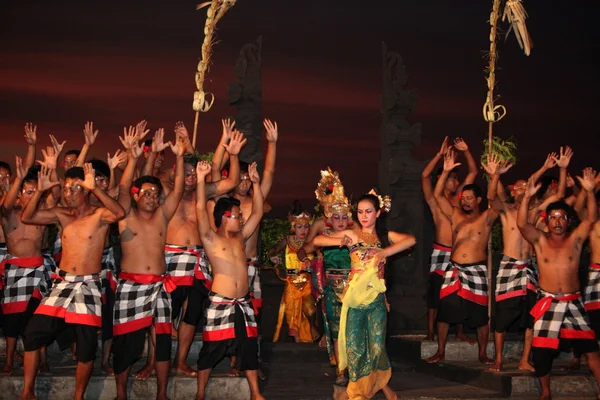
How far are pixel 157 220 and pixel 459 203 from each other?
342 centimetres

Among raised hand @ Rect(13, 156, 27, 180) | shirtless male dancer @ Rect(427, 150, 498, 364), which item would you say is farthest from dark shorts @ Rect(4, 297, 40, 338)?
shirtless male dancer @ Rect(427, 150, 498, 364)

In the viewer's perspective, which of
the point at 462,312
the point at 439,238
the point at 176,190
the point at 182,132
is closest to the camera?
the point at 176,190

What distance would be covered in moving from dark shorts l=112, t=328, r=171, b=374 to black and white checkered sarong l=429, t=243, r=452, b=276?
3.51 meters

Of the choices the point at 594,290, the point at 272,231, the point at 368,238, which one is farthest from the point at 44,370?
the point at 272,231

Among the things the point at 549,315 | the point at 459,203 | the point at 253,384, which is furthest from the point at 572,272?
the point at 253,384

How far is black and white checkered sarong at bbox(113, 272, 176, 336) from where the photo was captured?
27.8ft

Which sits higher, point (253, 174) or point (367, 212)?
point (253, 174)

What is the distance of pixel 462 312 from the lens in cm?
1022

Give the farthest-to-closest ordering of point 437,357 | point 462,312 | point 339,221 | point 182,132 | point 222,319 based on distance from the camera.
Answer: point 437,357
point 462,312
point 182,132
point 339,221
point 222,319

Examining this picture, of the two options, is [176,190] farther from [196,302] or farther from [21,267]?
[21,267]

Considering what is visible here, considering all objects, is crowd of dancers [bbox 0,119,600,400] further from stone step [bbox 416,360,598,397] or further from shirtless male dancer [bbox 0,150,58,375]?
stone step [bbox 416,360,598,397]

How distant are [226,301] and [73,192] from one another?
1.54 metres

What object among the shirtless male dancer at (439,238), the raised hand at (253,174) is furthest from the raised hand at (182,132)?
the shirtless male dancer at (439,238)

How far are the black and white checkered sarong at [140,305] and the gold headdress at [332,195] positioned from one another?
5.69 ft
